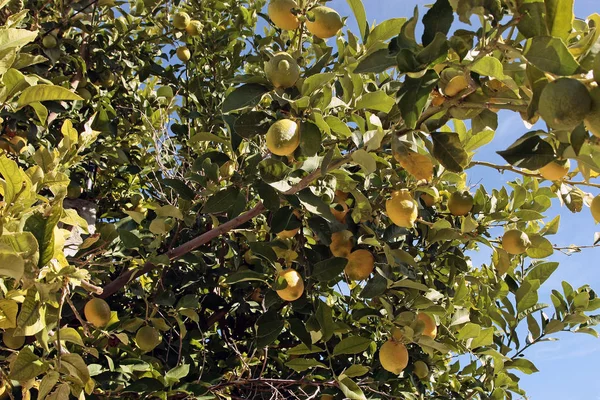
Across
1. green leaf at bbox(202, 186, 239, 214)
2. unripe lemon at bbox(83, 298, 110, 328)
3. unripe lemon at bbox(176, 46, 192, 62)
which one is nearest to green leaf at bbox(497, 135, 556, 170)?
green leaf at bbox(202, 186, 239, 214)

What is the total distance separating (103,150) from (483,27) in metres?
2.21

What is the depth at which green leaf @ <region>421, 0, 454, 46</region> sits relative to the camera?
104 centimetres

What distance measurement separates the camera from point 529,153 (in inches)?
42.9

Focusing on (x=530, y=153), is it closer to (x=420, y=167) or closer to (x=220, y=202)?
(x=420, y=167)

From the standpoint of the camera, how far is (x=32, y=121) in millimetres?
2506

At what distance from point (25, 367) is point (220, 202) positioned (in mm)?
701

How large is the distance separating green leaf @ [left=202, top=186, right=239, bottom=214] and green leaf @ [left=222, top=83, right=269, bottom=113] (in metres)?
0.44

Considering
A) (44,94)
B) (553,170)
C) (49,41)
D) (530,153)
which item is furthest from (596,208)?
(49,41)

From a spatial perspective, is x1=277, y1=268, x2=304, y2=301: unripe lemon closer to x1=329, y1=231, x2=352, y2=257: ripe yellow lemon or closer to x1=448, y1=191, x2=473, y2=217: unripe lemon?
x1=329, y1=231, x2=352, y2=257: ripe yellow lemon

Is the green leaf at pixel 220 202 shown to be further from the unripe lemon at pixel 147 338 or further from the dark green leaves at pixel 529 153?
the dark green leaves at pixel 529 153

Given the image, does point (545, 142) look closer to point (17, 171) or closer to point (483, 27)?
point (483, 27)

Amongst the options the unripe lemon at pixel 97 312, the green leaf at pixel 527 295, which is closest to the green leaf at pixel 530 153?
the green leaf at pixel 527 295

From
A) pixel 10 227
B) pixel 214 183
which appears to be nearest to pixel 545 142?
pixel 214 183

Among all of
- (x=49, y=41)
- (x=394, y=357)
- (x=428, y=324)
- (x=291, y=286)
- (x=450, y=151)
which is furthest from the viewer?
(x=49, y=41)
